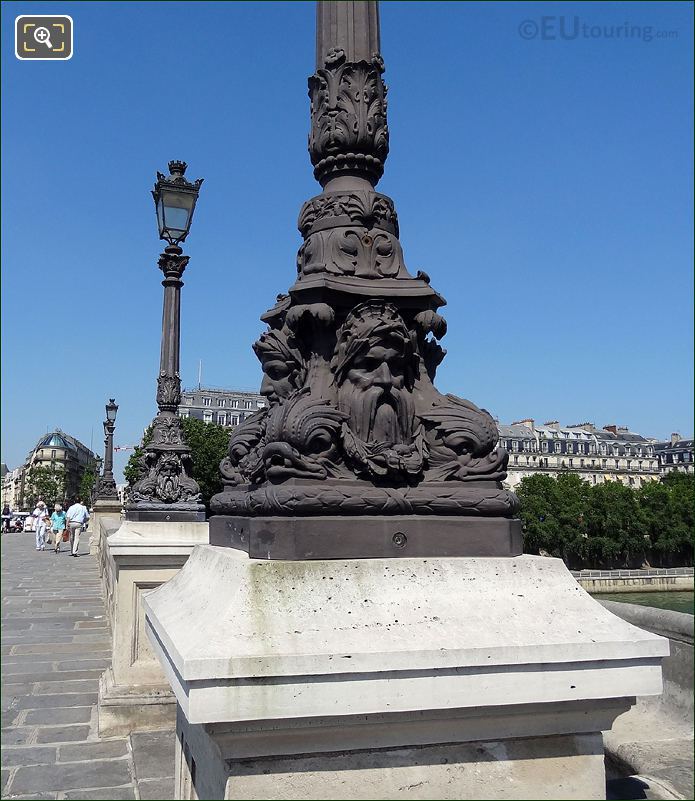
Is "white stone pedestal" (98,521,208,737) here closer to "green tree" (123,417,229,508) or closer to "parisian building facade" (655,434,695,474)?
"green tree" (123,417,229,508)

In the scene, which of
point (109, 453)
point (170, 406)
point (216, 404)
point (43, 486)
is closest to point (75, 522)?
point (109, 453)

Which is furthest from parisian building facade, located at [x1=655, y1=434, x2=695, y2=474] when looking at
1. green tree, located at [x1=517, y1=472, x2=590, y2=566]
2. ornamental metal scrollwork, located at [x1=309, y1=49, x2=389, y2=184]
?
ornamental metal scrollwork, located at [x1=309, y1=49, x2=389, y2=184]

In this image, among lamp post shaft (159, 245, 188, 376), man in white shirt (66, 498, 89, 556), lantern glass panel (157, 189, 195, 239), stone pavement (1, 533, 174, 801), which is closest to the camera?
stone pavement (1, 533, 174, 801)

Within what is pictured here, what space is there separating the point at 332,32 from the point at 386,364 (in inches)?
72.2

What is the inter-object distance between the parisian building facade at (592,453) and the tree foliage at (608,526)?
3460cm

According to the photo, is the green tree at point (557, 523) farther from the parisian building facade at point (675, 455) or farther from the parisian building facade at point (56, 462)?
the parisian building facade at point (56, 462)

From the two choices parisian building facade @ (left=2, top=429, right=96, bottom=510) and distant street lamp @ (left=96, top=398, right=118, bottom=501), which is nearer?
distant street lamp @ (left=96, top=398, right=118, bottom=501)

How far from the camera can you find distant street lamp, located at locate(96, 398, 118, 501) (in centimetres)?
3114

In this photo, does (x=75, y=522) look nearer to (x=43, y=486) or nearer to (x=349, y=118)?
(x=349, y=118)

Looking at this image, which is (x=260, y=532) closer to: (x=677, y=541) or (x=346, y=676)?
(x=346, y=676)

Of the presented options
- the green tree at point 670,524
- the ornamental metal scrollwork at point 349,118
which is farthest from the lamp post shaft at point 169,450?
the green tree at point 670,524

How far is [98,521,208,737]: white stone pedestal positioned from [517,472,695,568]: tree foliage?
182 feet

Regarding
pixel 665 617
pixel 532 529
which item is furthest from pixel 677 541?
pixel 665 617

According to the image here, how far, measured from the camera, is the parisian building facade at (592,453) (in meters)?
103
